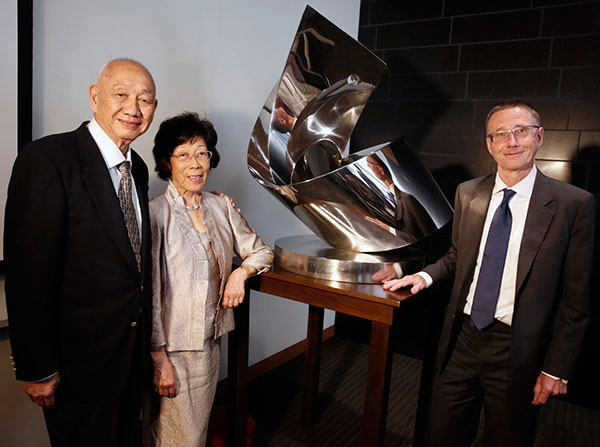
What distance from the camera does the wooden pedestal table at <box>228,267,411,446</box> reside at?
51.3 inches

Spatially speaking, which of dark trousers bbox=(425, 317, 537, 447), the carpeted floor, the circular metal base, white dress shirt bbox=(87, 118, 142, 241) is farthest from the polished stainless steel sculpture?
the carpeted floor

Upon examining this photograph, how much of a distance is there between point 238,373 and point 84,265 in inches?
30.8

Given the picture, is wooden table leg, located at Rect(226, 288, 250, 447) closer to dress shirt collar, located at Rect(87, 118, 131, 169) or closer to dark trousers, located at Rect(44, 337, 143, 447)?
dark trousers, located at Rect(44, 337, 143, 447)

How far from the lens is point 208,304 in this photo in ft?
4.39

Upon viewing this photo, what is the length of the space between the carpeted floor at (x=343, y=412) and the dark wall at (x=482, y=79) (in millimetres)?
276

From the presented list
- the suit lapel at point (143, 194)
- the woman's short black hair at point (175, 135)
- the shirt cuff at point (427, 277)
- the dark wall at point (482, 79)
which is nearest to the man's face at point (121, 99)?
the suit lapel at point (143, 194)

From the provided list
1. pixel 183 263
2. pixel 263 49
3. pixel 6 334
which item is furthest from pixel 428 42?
pixel 6 334

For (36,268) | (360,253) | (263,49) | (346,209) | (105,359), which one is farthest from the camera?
(263,49)

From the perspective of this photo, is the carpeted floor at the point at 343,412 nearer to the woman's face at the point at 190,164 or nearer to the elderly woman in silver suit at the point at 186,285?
the elderly woman in silver suit at the point at 186,285

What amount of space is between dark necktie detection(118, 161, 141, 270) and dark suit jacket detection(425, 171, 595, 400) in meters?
1.09

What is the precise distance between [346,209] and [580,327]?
76 cm

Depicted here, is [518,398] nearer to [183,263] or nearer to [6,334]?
[183,263]

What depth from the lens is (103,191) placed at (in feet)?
3.42

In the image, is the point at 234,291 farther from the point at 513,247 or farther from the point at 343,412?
the point at 343,412
